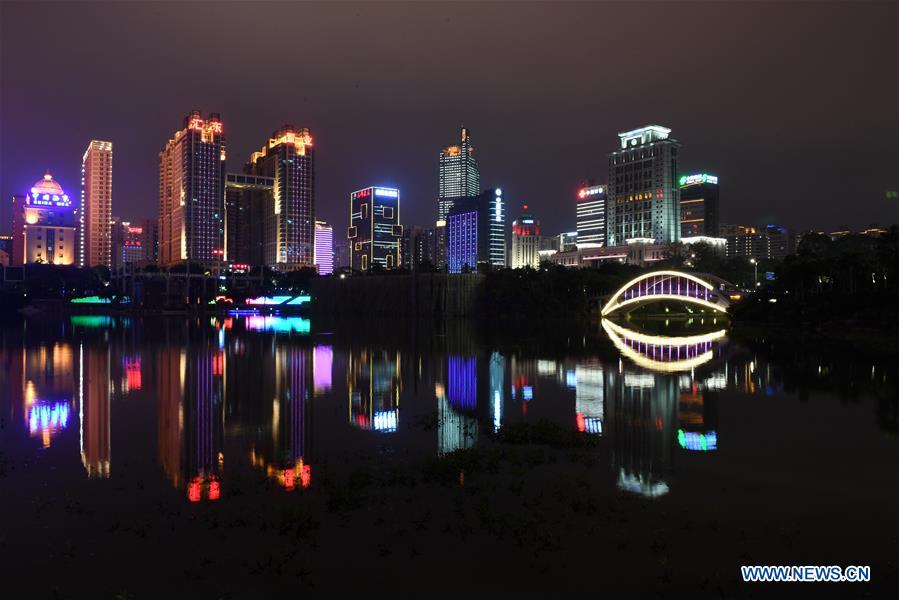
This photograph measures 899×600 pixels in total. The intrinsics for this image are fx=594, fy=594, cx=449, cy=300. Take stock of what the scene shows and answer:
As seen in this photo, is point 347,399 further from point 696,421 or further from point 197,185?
point 197,185

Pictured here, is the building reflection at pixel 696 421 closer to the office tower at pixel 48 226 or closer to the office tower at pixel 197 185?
the office tower at pixel 197 185

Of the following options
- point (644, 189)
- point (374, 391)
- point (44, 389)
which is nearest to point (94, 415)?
point (44, 389)

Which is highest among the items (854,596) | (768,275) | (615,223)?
(615,223)

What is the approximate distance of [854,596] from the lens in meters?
8.14

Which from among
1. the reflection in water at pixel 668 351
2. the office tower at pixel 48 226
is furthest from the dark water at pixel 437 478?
the office tower at pixel 48 226

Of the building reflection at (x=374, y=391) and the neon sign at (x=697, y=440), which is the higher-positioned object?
the building reflection at (x=374, y=391)

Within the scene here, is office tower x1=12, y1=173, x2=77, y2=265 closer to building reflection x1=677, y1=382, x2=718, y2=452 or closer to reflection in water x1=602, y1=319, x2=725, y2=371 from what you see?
reflection in water x1=602, y1=319, x2=725, y2=371

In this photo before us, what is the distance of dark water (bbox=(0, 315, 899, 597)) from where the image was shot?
8.94m

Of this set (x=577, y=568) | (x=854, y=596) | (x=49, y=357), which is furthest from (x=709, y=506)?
(x=49, y=357)

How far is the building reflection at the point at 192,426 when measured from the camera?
12727 mm

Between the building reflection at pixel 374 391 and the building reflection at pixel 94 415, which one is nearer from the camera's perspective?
the building reflection at pixel 94 415

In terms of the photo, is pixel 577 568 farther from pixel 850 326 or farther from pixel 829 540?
pixel 850 326

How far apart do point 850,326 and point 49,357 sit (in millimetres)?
64818

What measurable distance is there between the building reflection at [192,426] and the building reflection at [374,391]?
14.4ft
